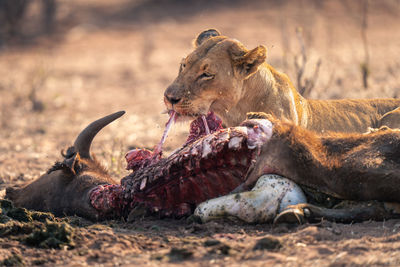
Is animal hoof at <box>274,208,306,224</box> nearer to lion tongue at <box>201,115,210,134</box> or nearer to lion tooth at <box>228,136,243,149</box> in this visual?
lion tooth at <box>228,136,243,149</box>

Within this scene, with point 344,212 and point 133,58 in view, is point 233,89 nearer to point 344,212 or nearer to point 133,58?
point 344,212

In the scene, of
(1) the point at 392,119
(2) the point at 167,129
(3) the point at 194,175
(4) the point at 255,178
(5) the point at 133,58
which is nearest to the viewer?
(4) the point at 255,178

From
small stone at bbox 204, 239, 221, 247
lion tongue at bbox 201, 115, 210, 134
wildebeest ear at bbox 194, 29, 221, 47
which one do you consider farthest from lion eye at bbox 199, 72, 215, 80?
small stone at bbox 204, 239, 221, 247

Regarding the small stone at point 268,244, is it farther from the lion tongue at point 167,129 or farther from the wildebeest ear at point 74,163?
the wildebeest ear at point 74,163

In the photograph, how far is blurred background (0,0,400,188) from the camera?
8551mm

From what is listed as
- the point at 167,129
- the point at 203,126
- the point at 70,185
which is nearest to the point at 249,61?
the point at 203,126

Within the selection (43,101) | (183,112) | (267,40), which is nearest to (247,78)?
(183,112)

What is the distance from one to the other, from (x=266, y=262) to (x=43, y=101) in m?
9.18

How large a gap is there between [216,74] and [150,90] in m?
7.62

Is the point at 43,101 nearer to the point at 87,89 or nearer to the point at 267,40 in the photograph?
the point at 87,89

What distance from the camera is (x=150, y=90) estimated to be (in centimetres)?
1270

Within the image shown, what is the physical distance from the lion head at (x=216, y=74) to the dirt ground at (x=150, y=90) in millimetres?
273

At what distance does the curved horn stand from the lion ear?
1.06 m

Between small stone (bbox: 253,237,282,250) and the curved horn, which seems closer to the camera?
small stone (bbox: 253,237,282,250)
